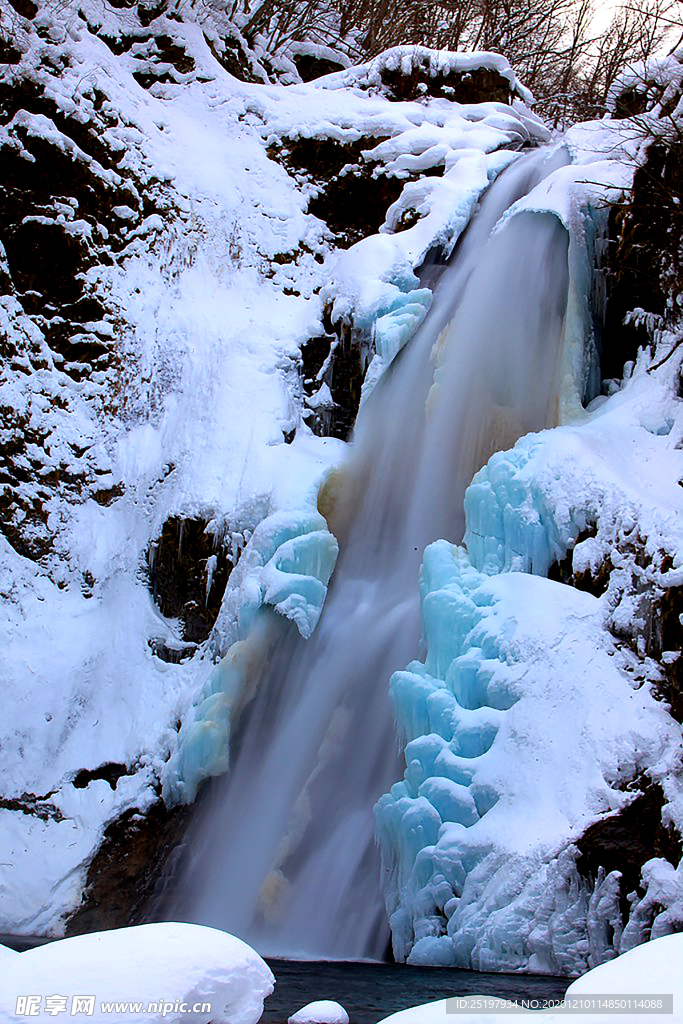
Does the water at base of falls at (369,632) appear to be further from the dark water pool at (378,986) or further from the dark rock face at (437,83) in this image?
the dark rock face at (437,83)

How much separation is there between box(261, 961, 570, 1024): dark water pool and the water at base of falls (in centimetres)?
52

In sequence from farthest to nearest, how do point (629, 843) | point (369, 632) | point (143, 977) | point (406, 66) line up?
point (406, 66) < point (369, 632) < point (629, 843) < point (143, 977)

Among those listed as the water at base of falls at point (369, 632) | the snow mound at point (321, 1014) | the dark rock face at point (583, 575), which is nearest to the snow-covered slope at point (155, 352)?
the water at base of falls at point (369, 632)

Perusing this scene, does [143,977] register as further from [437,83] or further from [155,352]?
[437,83]

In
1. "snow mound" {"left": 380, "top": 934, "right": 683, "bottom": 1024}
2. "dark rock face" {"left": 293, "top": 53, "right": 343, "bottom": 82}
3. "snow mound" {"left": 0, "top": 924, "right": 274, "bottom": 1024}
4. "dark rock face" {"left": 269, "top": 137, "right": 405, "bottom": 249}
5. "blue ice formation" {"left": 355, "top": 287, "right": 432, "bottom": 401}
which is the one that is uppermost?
"dark rock face" {"left": 293, "top": 53, "right": 343, "bottom": 82}

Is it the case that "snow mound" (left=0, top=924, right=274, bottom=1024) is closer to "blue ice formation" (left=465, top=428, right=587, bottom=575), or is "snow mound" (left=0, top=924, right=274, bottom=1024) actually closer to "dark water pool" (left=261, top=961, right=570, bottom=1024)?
"dark water pool" (left=261, top=961, right=570, bottom=1024)

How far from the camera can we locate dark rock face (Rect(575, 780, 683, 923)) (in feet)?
15.1

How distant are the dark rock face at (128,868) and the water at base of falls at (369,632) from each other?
0.26 meters

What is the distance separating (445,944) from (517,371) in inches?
158

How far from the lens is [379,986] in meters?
4.44

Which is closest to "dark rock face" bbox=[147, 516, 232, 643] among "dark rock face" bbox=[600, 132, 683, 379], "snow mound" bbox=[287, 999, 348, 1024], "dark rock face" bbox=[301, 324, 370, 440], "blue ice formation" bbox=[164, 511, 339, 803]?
"blue ice formation" bbox=[164, 511, 339, 803]

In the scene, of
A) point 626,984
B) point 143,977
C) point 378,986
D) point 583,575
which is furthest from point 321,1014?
point 583,575

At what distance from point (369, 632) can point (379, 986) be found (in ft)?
8.36

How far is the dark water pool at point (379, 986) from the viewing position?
3.97 meters
